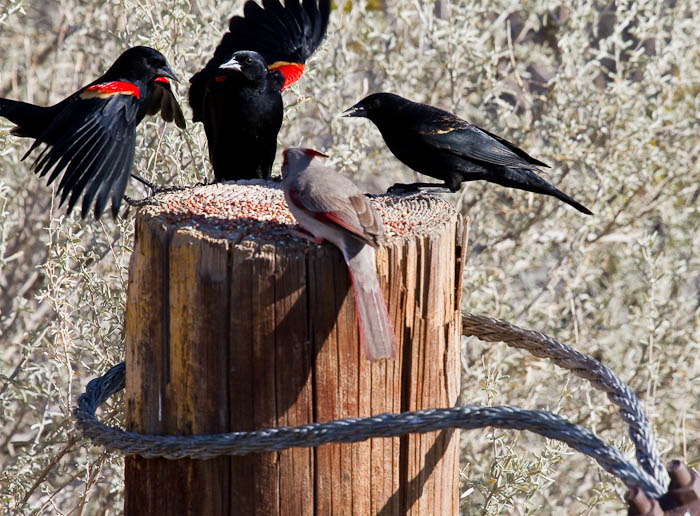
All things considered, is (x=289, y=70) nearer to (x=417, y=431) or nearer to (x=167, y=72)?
A: (x=167, y=72)

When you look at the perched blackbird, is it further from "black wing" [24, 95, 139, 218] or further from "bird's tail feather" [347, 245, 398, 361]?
"black wing" [24, 95, 139, 218]

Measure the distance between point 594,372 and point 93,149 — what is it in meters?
2.03

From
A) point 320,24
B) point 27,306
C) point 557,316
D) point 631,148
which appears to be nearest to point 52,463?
point 27,306

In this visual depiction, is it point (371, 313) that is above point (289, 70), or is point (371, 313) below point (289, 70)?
below

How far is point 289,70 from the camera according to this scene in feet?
15.5

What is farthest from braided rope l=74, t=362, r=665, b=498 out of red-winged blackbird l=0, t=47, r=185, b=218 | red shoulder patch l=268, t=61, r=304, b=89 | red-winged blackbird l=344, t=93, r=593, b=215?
red shoulder patch l=268, t=61, r=304, b=89

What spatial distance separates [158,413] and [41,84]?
14.4 feet

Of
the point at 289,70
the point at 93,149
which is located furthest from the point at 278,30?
the point at 93,149

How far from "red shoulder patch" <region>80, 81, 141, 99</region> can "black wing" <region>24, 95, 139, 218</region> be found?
0.09ft

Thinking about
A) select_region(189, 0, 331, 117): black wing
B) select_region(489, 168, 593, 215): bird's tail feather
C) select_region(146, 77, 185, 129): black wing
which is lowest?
select_region(489, 168, 593, 215): bird's tail feather

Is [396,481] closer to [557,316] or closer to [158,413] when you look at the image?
[158,413]

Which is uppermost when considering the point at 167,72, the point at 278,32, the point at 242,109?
the point at 278,32

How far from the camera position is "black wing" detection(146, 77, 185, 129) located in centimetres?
454

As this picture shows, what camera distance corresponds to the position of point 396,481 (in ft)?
7.45
